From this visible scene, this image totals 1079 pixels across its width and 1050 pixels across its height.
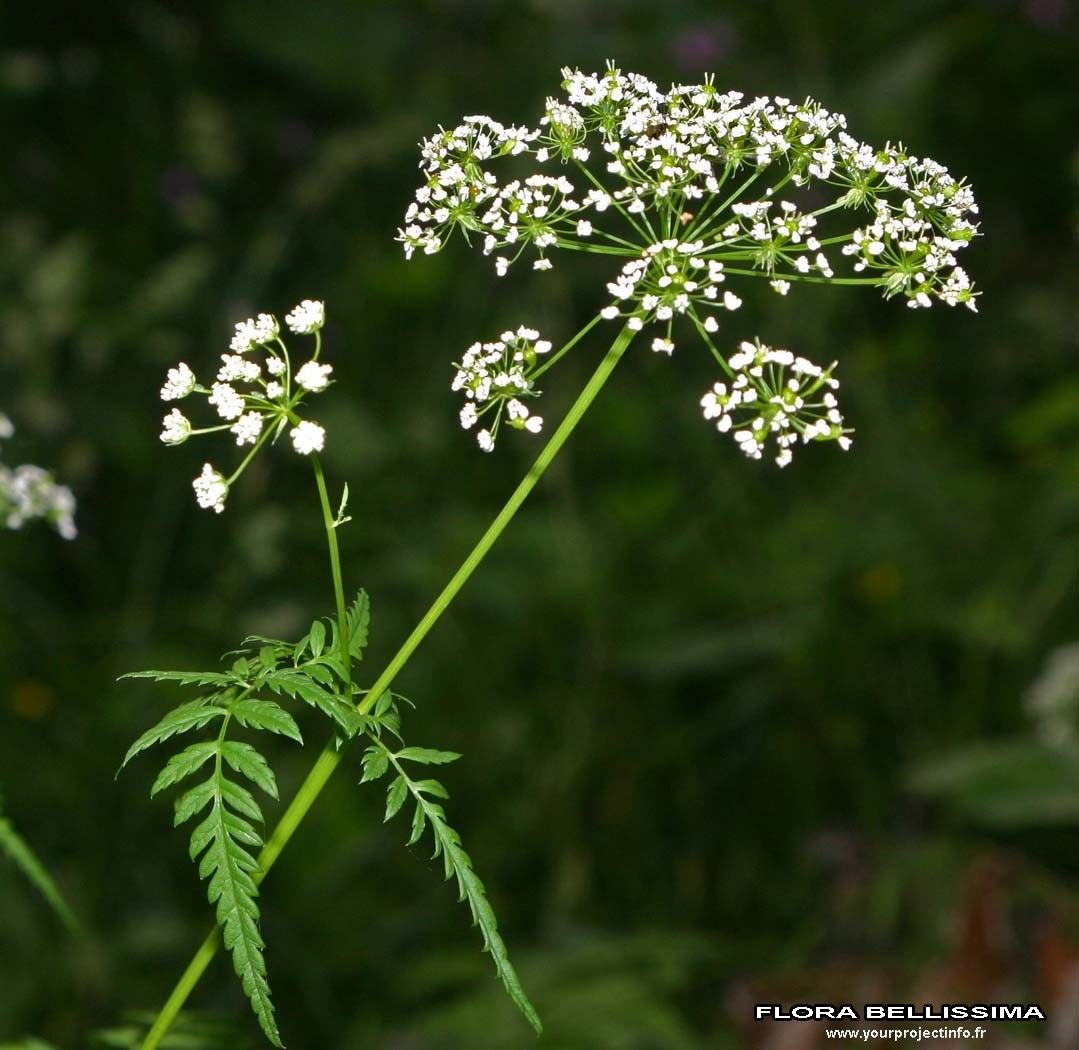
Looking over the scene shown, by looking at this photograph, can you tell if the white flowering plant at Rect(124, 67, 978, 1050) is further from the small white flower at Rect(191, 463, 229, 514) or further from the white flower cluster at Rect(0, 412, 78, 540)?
the white flower cluster at Rect(0, 412, 78, 540)

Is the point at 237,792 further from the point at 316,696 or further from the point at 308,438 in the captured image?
the point at 308,438

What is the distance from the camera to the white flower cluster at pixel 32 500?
2.57m

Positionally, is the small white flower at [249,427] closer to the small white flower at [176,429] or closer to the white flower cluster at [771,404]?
the small white flower at [176,429]

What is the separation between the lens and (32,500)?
2.61m

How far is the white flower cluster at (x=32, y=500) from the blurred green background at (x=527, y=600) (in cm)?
251

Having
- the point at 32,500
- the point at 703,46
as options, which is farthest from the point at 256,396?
the point at 703,46

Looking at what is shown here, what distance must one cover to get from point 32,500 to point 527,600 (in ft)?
13.4

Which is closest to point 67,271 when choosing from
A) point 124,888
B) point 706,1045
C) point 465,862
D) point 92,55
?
point 124,888

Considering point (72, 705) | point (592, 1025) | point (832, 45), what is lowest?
point (592, 1025)

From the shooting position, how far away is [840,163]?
77.1 inches

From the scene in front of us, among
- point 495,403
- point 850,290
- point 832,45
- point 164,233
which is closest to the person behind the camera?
point 495,403

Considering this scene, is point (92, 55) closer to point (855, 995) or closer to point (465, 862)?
point (855, 995)

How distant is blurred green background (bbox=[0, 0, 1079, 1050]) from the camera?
4980mm

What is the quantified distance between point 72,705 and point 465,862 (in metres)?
4.60
